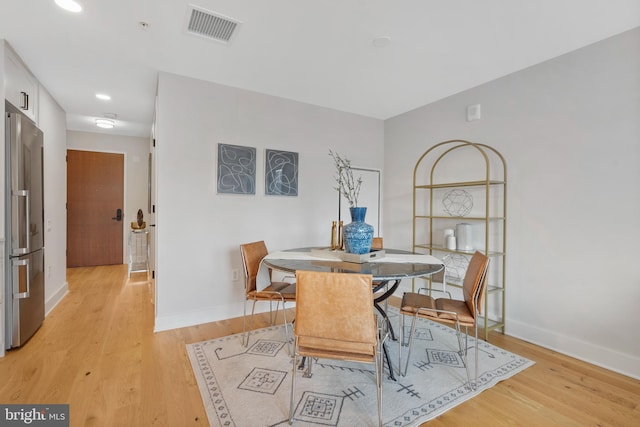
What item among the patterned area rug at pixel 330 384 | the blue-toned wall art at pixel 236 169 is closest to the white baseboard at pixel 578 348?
the patterned area rug at pixel 330 384

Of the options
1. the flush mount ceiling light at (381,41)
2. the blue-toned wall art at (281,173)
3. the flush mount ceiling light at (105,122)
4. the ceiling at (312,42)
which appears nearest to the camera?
the ceiling at (312,42)

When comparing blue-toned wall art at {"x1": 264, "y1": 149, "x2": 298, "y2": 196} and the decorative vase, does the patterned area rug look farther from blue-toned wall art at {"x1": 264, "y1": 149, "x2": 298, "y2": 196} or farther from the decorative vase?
blue-toned wall art at {"x1": 264, "y1": 149, "x2": 298, "y2": 196}

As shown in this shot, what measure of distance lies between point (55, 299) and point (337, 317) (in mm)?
3830

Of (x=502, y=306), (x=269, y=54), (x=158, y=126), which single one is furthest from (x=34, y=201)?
(x=502, y=306)

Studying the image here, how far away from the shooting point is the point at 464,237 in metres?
3.14

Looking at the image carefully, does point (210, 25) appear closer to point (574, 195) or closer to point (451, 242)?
point (451, 242)

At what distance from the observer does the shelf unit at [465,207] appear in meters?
2.99

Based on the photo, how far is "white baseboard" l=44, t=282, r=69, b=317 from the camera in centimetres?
332

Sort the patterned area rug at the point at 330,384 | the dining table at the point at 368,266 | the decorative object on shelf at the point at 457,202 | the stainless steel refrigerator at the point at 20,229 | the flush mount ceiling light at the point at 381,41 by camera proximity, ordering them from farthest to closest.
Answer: the decorative object on shelf at the point at 457,202, the stainless steel refrigerator at the point at 20,229, the flush mount ceiling light at the point at 381,41, the dining table at the point at 368,266, the patterned area rug at the point at 330,384

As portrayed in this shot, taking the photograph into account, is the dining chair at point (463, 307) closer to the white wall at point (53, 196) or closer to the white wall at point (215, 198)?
the white wall at point (215, 198)

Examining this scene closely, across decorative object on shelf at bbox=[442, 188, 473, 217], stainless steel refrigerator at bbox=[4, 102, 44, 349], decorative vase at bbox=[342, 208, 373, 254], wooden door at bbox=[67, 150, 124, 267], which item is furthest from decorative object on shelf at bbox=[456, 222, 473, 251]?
wooden door at bbox=[67, 150, 124, 267]

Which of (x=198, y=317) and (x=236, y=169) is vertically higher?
(x=236, y=169)

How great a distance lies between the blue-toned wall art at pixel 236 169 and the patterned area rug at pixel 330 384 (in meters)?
1.50

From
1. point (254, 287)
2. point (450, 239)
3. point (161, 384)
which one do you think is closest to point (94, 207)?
point (254, 287)
